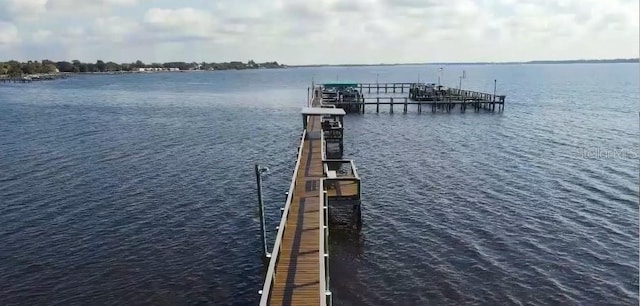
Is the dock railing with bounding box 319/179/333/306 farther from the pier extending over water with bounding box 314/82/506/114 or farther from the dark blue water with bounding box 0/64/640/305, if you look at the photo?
the pier extending over water with bounding box 314/82/506/114

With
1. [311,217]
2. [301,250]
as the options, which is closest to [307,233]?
[301,250]

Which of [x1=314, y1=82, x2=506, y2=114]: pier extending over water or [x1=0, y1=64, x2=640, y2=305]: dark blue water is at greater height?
[x1=314, y1=82, x2=506, y2=114]: pier extending over water

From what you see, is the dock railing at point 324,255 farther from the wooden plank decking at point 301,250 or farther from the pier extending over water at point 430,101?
the pier extending over water at point 430,101

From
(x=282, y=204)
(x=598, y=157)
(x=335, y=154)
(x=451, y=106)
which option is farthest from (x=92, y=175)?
(x=451, y=106)

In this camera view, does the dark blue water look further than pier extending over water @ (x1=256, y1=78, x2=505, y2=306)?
Yes

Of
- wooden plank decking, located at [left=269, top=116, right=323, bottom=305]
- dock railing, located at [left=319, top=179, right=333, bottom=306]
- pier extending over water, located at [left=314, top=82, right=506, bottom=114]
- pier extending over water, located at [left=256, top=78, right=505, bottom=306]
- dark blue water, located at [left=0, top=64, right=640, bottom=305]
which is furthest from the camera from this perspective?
pier extending over water, located at [left=314, top=82, right=506, bottom=114]

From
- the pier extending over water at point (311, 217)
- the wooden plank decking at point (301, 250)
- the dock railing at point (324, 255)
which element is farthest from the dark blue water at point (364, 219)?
the wooden plank decking at point (301, 250)

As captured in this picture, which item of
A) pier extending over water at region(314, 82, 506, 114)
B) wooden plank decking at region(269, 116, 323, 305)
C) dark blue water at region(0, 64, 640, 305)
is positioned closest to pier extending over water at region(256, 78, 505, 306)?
wooden plank decking at region(269, 116, 323, 305)

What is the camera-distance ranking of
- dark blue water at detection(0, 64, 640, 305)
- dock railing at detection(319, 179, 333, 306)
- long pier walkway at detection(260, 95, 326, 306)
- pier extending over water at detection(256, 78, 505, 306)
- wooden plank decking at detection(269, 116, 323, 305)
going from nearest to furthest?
dock railing at detection(319, 179, 333, 306), long pier walkway at detection(260, 95, 326, 306), wooden plank decking at detection(269, 116, 323, 305), pier extending over water at detection(256, 78, 505, 306), dark blue water at detection(0, 64, 640, 305)
